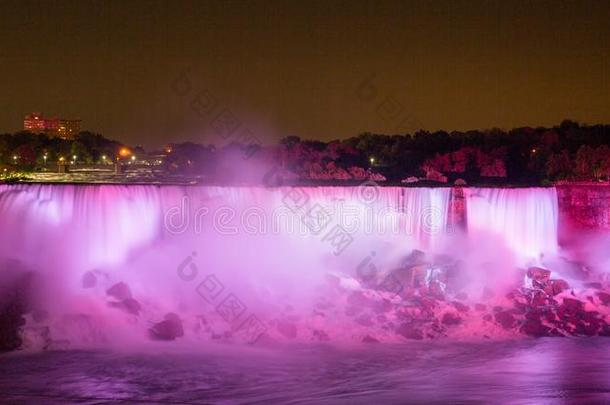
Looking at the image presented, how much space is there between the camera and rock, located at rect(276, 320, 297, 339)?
17656mm

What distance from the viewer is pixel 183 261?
21781 millimetres

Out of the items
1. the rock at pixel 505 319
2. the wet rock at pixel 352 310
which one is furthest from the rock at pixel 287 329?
the rock at pixel 505 319

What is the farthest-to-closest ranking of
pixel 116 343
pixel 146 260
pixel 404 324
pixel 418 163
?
pixel 418 163 → pixel 146 260 → pixel 404 324 → pixel 116 343

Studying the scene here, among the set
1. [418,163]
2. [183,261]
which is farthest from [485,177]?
[183,261]

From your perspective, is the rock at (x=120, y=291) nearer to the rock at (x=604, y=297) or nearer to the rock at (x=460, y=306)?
the rock at (x=460, y=306)

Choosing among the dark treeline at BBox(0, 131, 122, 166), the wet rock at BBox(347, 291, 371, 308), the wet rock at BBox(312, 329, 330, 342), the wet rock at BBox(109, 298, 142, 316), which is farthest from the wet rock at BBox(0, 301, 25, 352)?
the dark treeline at BBox(0, 131, 122, 166)

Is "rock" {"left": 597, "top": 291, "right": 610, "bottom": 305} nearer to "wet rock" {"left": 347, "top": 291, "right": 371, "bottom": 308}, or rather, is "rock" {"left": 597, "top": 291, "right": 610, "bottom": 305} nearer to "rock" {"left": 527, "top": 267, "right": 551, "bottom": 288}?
"rock" {"left": 527, "top": 267, "right": 551, "bottom": 288}

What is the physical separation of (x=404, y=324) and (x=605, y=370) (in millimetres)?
4778

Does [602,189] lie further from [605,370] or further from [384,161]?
[384,161]

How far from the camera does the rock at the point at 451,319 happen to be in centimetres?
1862

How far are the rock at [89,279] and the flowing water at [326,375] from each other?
3951 millimetres

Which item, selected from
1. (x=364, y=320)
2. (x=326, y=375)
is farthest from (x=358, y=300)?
(x=326, y=375)

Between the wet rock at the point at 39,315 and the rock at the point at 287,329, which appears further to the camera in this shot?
the rock at the point at 287,329

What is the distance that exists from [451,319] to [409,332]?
1.42 meters
